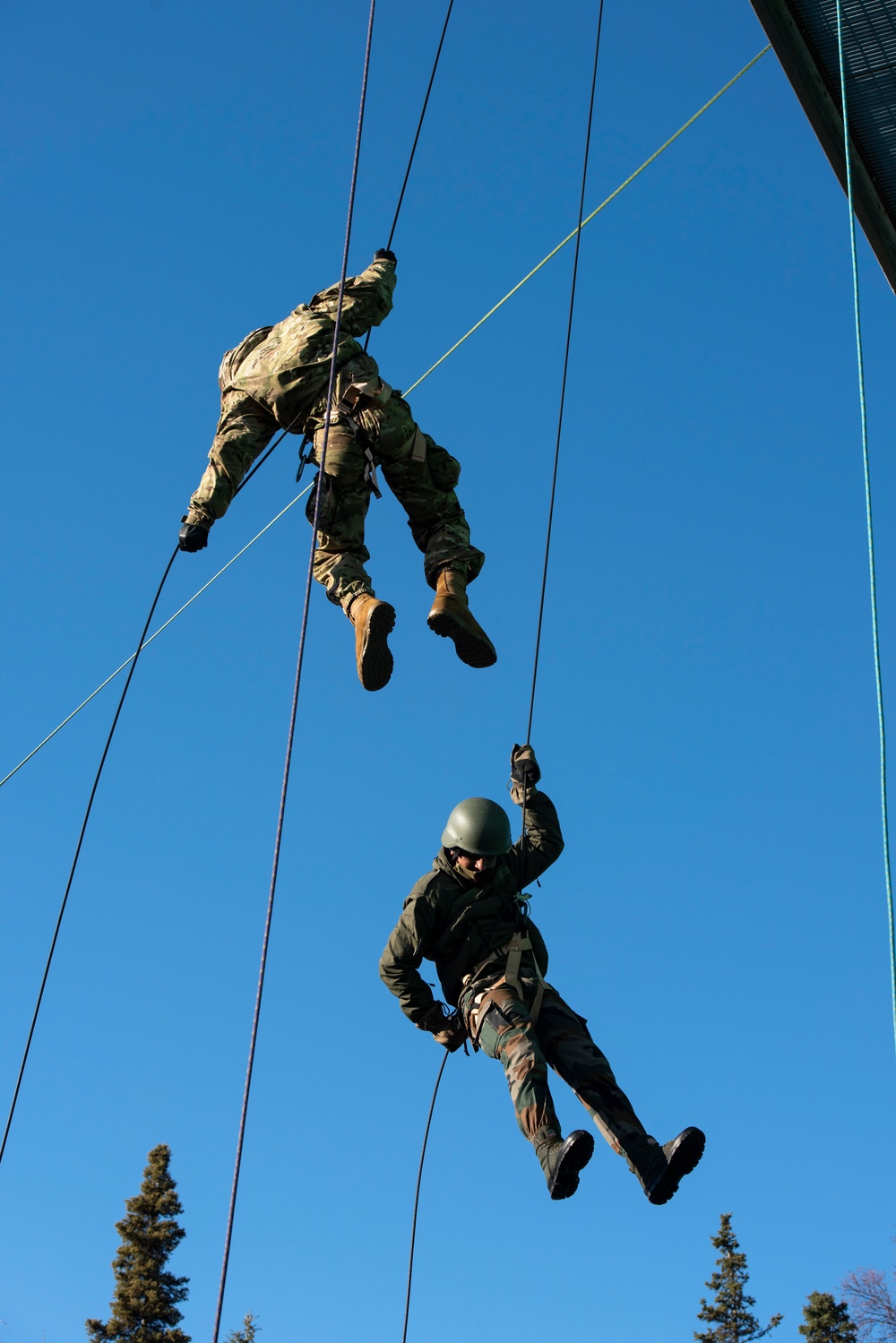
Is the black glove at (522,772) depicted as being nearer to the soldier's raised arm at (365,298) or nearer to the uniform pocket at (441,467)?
the uniform pocket at (441,467)

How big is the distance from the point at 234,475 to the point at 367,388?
0.85m

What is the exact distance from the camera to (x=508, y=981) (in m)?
7.07

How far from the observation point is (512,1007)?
6.95 meters

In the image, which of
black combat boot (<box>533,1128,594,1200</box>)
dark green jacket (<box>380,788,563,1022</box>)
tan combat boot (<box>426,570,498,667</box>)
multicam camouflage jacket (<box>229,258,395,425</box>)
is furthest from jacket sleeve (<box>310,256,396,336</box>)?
black combat boot (<box>533,1128,594,1200</box>)

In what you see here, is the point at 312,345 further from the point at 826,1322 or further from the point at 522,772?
the point at 826,1322

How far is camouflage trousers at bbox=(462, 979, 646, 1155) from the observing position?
21.4 ft

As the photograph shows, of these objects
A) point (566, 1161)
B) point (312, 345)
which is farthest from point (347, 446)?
point (566, 1161)

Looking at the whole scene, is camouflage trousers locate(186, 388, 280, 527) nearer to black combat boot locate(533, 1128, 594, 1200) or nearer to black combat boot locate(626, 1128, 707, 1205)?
black combat boot locate(533, 1128, 594, 1200)

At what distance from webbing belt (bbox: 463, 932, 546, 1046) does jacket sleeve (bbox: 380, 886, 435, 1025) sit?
23cm

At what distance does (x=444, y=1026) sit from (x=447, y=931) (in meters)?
0.46

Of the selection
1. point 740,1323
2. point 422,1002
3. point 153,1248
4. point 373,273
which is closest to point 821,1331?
point 740,1323

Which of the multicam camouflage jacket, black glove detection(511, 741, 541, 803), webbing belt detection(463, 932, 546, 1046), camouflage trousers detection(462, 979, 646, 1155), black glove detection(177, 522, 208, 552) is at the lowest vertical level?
camouflage trousers detection(462, 979, 646, 1155)

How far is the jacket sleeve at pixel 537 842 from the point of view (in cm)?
743

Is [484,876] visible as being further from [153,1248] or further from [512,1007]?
[153,1248]
